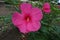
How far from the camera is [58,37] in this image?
3.46 feet

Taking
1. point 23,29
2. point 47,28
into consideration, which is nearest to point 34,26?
point 23,29

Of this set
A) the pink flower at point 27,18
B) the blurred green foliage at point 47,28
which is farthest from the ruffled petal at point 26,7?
the blurred green foliage at point 47,28

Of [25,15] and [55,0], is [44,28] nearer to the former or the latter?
[25,15]

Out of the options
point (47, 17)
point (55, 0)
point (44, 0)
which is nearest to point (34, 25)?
point (47, 17)

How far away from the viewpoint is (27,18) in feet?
2.39

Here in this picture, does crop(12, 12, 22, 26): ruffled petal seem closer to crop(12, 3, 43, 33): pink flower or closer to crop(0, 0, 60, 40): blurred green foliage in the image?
crop(12, 3, 43, 33): pink flower

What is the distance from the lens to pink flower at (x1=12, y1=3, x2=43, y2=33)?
2.32 feet

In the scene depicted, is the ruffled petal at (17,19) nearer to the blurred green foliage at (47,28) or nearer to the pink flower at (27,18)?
the pink flower at (27,18)

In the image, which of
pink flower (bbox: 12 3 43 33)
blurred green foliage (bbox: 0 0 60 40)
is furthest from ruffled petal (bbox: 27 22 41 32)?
blurred green foliage (bbox: 0 0 60 40)

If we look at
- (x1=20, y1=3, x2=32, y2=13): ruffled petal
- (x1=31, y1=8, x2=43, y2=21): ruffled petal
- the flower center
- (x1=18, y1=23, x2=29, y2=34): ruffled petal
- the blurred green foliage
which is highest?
(x1=20, y1=3, x2=32, y2=13): ruffled petal

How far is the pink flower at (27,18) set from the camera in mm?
707

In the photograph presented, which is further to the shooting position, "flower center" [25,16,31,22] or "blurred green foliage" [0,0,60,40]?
"blurred green foliage" [0,0,60,40]

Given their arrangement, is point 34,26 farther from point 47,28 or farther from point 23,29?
point 47,28

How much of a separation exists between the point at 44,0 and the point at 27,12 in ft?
1.49
